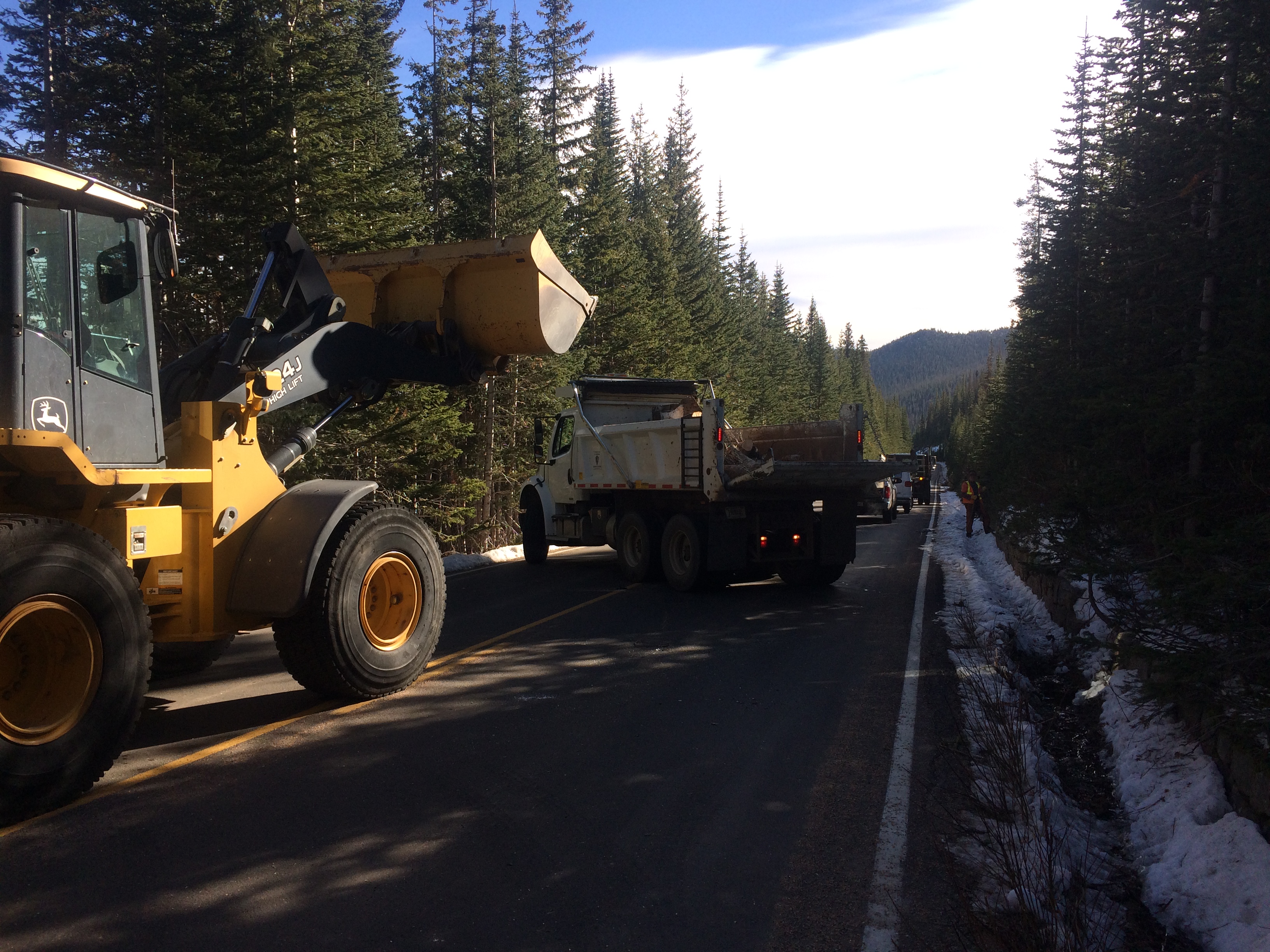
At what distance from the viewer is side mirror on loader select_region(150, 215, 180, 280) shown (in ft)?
17.7

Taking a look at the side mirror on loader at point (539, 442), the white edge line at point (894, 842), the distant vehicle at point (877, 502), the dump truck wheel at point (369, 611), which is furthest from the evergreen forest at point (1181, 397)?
the side mirror on loader at point (539, 442)

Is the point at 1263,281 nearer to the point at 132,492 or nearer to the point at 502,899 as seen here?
the point at 502,899

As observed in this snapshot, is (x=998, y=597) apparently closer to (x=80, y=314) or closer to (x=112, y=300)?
(x=112, y=300)

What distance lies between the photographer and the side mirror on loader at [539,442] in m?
15.9

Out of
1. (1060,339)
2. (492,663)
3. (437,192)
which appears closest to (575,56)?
(437,192)

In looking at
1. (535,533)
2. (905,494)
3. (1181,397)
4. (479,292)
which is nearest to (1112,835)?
(1181,397)

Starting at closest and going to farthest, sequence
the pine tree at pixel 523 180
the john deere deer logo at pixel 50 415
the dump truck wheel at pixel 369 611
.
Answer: the john deere deer logo at pixel 50 415 < the dump truck wheel at pixel 369 611 < the pine tree at pixel 523 180

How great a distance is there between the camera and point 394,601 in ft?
23.4

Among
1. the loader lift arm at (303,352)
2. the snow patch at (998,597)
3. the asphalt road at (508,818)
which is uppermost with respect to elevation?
the loader lift arm at (303,352)

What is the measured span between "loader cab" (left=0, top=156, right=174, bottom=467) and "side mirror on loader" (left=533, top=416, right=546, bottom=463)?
10.2 metres

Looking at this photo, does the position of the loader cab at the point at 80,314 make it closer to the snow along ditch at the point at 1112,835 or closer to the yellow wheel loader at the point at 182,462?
the yellow wheel loader at the point at 182,462

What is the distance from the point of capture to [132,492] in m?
5.40

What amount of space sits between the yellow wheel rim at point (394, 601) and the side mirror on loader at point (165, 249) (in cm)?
255

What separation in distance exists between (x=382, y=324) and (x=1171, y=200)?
28.8ft
